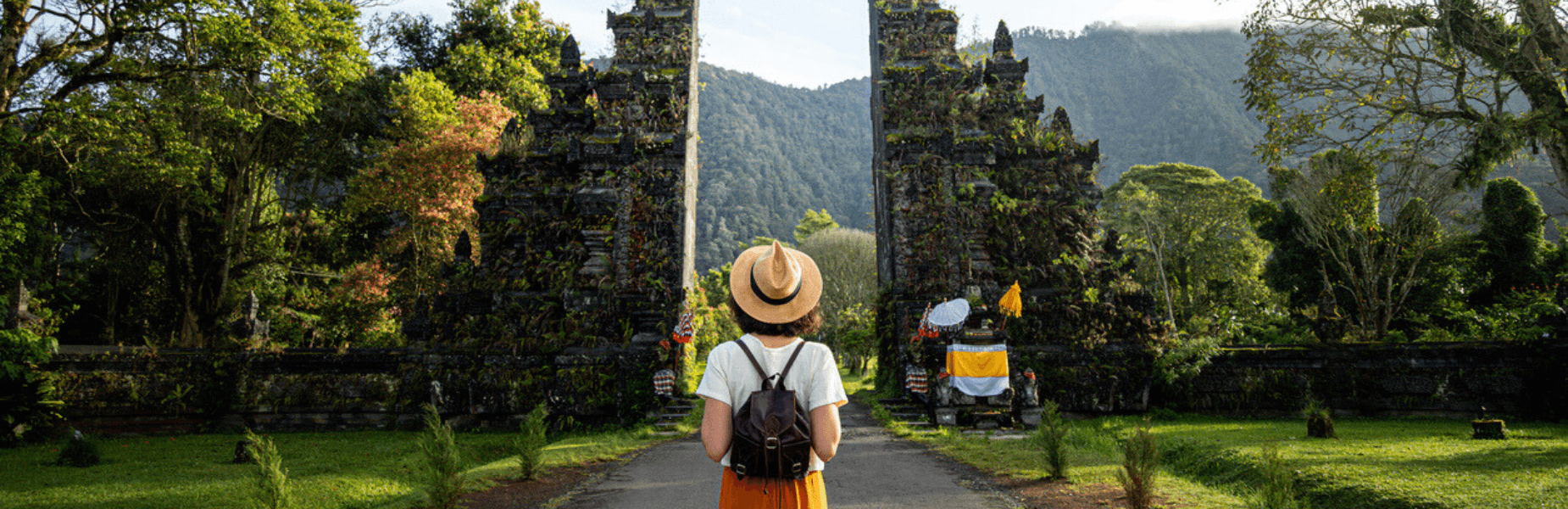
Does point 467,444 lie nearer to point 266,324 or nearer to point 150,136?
point 266,324

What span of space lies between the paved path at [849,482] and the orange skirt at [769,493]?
4232mm

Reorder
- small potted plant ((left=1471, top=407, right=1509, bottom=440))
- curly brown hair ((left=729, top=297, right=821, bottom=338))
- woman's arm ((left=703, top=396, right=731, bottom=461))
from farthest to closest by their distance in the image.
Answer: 1. small potted plant ((left=1471, top=407, right=1509, bottom=440))
2. curly brown hair ((left=729, top=297, right=821, bottom=338))
3. woman's arm ((left=703, top=396, right=731, bottom=461))

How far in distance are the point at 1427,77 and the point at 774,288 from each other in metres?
10.4

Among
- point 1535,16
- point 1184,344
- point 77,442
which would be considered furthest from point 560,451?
point 1535,16

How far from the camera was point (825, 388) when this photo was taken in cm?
292

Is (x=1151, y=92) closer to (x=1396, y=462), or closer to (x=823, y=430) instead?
(x=1396, y=462)

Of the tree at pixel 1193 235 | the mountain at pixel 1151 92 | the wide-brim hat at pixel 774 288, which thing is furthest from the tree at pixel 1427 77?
the mountain at pixel 1151 92

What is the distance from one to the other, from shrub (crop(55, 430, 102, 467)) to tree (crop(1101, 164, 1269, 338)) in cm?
3586

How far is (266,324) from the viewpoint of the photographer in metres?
14.2

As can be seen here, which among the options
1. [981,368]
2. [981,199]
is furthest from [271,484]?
[981,199]

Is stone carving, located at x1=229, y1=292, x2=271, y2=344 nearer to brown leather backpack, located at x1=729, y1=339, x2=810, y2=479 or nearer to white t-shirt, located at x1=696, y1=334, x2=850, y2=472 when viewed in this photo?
white t-shirt, located at x1=696, y1=334, x2=850, y2=472

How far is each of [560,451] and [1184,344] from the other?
10718 millimetres

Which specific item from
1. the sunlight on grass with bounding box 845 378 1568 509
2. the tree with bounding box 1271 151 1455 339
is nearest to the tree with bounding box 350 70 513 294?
the sunlight on grass with bounding box 845 378 1568 509

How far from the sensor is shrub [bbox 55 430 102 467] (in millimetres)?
9305
